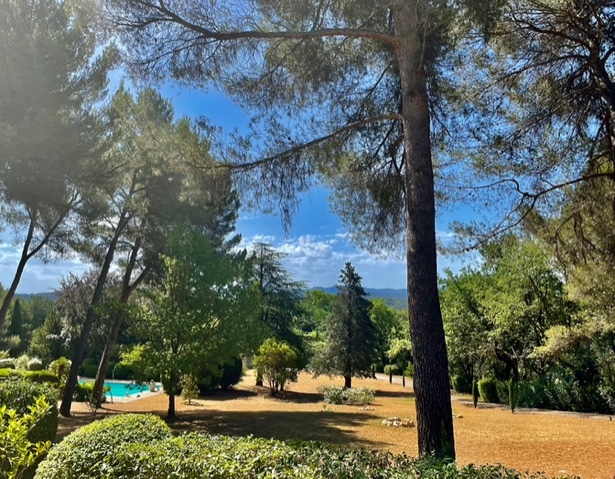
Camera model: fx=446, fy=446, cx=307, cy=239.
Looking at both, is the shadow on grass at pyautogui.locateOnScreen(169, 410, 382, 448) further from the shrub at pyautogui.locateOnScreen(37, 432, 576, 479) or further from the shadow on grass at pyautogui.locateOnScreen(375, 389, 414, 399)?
the shadow on grass at pyautogui.locateOnScreen(375, 389, 414, 399)

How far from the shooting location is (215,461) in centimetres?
289

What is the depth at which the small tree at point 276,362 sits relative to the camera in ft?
58.6

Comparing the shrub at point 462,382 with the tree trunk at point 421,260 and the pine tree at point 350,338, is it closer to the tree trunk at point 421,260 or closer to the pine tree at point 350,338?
the pine tree at point 350,338

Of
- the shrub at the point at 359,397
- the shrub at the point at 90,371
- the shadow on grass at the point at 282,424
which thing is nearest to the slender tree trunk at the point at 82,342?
the shadow on grass at the point at 282,424

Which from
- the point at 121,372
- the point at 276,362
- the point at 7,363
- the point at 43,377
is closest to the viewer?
the point at 43,377

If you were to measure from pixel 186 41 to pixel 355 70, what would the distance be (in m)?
2.34

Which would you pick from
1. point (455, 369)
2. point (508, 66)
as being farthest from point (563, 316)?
point (508, 66)

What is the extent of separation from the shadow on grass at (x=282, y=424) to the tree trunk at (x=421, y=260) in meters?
4.69

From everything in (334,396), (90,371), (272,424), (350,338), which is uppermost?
(350,338)

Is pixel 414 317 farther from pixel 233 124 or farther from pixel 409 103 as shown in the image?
pixel 233 124

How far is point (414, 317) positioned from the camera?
4184 millimetres

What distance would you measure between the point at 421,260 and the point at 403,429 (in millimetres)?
7543

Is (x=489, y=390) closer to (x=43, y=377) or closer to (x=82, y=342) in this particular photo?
(x=82, y=342)

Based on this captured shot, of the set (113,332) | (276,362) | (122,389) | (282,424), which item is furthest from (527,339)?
(122,389)
